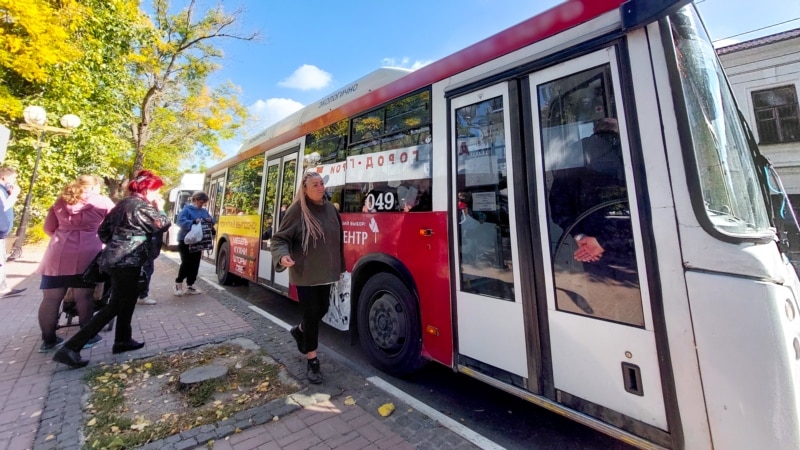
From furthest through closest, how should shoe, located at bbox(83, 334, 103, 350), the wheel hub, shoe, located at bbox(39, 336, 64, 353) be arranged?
shoe, located at bbox(83, 334, 103, 350), shoe, located at bbox(39, 336, 64, 353), the wheel hub

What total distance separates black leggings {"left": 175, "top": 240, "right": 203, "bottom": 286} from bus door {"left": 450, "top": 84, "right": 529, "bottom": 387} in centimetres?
572

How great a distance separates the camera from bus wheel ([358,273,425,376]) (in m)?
3.15

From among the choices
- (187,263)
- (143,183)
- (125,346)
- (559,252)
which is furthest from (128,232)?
(559,252)

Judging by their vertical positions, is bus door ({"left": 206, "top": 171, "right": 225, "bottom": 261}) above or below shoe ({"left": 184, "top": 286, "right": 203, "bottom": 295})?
above

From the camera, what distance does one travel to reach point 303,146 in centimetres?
496

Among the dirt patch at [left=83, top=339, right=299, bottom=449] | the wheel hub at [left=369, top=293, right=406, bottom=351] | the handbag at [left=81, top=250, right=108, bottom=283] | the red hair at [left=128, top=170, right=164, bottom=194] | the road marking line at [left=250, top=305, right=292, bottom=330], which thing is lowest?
the dirt patch at [left=83, top=339, right=299, bottom=449]

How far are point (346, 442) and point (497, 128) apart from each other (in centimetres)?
248

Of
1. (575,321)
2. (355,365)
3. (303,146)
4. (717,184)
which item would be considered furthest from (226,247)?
(717,184)

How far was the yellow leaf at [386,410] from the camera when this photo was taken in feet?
8.94

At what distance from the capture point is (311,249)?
10.4 feet

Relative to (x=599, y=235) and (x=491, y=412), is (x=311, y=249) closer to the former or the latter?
(x=491, y=412)

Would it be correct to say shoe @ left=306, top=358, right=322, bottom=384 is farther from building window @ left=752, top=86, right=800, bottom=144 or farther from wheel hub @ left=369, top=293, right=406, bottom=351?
building window @ left=752, top=86, right=800, bottom=144

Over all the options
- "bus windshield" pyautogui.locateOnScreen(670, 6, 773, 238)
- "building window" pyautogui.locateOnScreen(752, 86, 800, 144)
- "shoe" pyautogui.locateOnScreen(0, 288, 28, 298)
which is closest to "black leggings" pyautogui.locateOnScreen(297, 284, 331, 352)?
"bus windshield" pyautogui.locateOnScreen(670, 6, 773, 238)

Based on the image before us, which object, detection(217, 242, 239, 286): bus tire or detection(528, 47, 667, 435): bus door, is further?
detection(217, 242, 239, 286): bus tire
